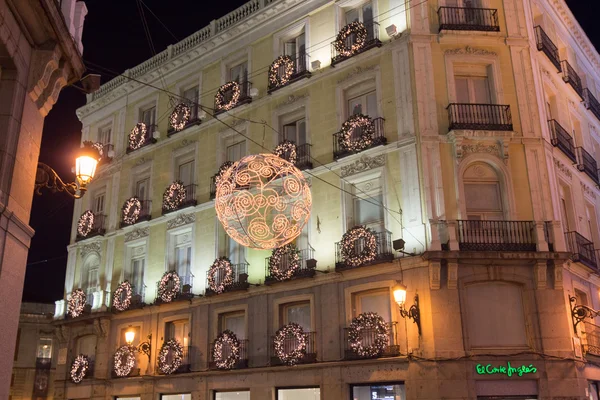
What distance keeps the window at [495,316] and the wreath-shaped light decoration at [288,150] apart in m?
8.53

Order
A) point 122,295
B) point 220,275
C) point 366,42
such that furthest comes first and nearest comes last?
point 122,295 < point 220,275 < point 366,42

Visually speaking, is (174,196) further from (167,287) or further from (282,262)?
(282,262)

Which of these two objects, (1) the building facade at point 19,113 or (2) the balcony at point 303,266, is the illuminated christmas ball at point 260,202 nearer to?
(2) the balcony at point 303,266

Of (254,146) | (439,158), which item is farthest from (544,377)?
(254,146)

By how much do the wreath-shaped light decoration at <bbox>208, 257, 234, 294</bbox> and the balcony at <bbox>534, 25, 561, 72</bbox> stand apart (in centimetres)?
1478

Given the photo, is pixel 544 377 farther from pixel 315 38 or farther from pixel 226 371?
pixel 315 38

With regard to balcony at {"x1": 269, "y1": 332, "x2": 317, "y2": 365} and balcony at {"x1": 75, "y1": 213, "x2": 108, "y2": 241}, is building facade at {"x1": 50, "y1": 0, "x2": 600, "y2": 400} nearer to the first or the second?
balcony at {"x1": 269, "y1": 332, "x2": 317, "y2": 365}

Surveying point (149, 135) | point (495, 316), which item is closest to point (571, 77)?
point (495, 316)

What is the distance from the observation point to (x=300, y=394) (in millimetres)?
21703

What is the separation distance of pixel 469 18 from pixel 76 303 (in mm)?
22766

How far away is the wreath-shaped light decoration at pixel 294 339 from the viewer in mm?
21484

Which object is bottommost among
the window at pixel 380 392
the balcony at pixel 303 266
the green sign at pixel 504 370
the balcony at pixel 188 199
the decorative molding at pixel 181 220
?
the window at pixel 380 392

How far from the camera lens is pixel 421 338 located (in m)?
19.0

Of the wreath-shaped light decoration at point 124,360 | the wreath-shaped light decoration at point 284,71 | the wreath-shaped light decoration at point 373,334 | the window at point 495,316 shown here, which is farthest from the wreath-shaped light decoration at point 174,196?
the window at point 495,316
